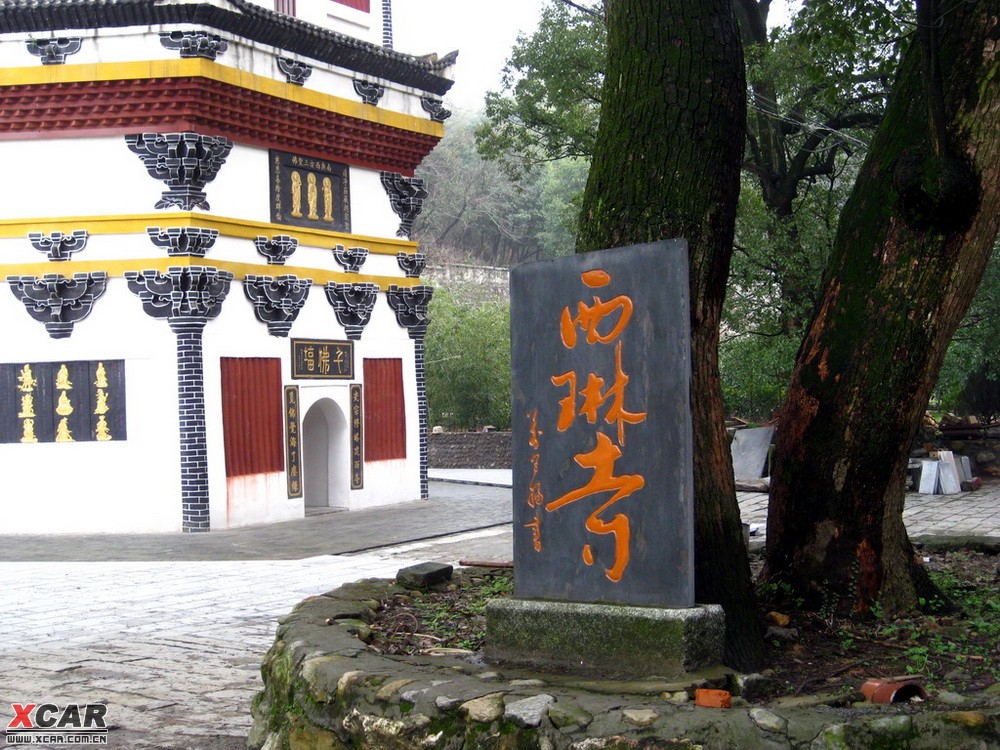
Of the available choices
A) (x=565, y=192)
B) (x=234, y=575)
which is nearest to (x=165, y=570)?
(x=234, y=575)

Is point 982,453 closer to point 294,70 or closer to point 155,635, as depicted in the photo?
point 294,70

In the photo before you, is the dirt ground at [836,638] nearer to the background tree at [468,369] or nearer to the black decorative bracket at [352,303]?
the black decorative bracket at [352,303]

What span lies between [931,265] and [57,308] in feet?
37.7

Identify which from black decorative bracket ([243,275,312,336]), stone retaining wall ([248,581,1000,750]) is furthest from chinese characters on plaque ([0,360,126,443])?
stone retaining wall ([248,581,1000,750])

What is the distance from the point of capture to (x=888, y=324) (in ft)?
18.7

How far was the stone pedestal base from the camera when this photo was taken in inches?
175

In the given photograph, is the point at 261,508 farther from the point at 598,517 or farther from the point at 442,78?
the point at 598,517

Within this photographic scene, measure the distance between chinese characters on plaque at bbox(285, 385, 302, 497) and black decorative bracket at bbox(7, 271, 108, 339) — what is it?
9.09 ft

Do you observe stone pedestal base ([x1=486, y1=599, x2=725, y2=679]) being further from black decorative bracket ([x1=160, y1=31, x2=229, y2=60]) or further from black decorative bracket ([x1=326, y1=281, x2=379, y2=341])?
black decorative bracket ([x1=326, y1=281, x2=379, y2=341])

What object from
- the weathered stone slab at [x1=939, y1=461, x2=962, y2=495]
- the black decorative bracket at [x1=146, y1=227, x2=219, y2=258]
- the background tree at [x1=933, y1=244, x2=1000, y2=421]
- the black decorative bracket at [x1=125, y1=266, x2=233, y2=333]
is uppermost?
the black decorative bracket at [x1=146, y1=227, x2=219, y2=258]

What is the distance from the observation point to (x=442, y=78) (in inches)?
709

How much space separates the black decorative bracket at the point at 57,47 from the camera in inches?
569

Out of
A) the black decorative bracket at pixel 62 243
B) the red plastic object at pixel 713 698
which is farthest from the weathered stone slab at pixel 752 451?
the red plastic object at pixel 713 698

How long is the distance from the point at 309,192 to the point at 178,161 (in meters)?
2.42
